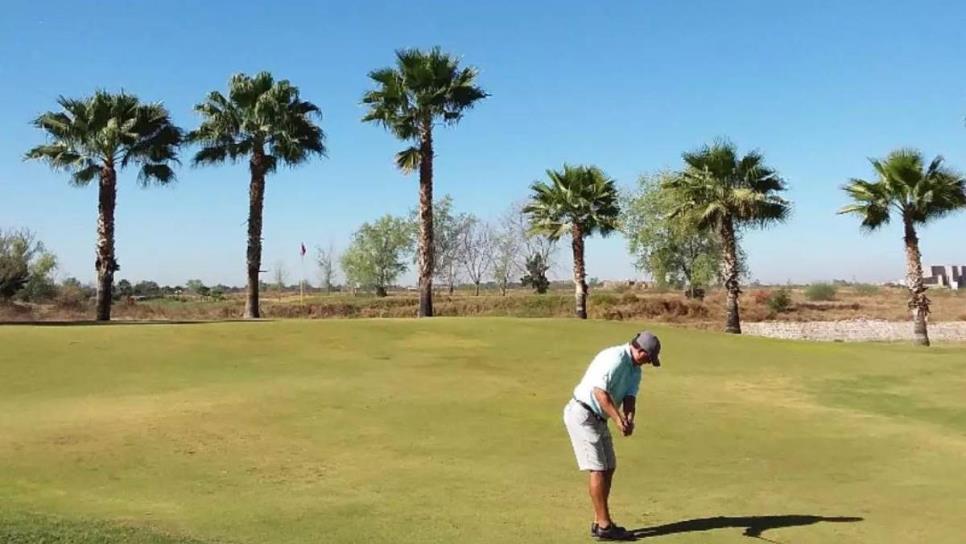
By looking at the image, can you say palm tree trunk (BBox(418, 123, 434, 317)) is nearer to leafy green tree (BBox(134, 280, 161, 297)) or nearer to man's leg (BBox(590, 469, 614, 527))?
man's leg (BBox(590, 469, 614, 527))

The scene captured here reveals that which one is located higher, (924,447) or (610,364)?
(610,364)

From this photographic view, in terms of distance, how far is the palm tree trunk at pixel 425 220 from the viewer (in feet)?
115

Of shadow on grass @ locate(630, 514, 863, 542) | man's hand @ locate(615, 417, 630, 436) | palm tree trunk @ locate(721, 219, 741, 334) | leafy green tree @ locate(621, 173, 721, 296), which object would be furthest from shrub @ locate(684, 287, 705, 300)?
man's hand @ locate(615, 417, 630, 436)

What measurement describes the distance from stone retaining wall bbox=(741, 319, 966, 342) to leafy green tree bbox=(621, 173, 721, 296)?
8.80 m

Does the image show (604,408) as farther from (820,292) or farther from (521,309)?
(820,292)

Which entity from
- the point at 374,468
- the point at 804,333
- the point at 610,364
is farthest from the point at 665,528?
the point at 804,333

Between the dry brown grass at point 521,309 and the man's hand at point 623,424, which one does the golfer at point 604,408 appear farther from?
the dry brown grass at point 521,309

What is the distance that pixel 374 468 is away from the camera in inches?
→ 410

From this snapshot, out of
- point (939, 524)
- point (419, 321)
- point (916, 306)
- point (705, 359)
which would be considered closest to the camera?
point (939, 524)

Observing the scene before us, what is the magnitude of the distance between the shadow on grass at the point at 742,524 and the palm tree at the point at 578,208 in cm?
3094

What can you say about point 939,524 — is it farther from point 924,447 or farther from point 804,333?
point 804,333

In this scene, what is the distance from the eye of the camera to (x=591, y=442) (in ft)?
25.1

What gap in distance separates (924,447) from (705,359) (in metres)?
10.5

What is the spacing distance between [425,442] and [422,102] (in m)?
25.7
